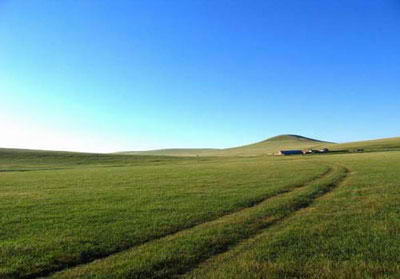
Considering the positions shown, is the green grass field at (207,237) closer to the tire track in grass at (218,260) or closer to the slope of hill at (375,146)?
the tire track in grass at (218,260)

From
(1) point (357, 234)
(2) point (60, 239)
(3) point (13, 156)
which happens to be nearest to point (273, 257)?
(1) point (357, 234)

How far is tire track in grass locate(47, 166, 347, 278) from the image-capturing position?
7.78m

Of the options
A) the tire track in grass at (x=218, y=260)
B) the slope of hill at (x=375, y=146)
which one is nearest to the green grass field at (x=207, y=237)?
the tire track in grass at (x=218, y=260)

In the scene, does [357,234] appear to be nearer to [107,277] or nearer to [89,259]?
[107,277]

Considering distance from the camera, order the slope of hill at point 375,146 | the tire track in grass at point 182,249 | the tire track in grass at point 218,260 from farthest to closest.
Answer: the slope of hill at point 375,146 < the tire track in grass at point 182,249 < the tire track in grass at point 218,260

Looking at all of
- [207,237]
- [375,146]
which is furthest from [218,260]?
[375,146]

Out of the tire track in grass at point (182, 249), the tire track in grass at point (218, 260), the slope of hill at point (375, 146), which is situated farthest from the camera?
the slope of hill at point (375, 146)

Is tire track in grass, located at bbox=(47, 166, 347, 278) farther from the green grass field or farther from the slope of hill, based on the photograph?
the slope of hill

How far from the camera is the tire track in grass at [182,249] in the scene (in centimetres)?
778

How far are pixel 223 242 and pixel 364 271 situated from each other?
13.8ft

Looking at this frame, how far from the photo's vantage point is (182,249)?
30.3ft

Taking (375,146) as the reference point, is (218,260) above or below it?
below

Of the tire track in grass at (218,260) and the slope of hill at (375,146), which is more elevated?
the slope of hill at (375,146)

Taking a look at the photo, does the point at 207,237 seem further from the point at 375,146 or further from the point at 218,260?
the point at 375,146
